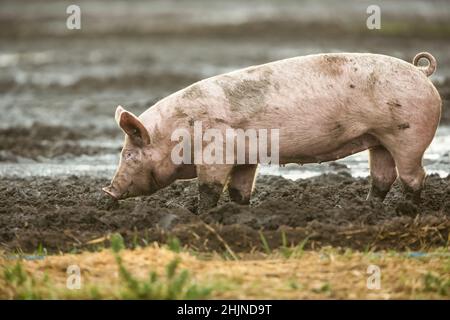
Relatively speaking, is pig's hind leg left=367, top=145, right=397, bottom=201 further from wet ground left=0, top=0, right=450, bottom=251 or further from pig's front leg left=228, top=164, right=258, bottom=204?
pig's front leg left=228, top=164, right=258, bottom=204

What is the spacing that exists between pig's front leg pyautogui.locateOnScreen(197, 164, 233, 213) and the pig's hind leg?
1.27 m

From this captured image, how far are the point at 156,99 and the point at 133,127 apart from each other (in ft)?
29.2

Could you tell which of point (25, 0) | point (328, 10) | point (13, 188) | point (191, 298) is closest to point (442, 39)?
point (328, 10)

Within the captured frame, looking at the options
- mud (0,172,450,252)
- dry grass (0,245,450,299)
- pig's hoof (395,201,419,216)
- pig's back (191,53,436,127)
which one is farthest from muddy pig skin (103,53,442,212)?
dry grass (0,245,450,299)

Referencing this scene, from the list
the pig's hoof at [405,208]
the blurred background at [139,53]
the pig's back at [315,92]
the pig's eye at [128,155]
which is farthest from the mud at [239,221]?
the blurred background at [139,53]

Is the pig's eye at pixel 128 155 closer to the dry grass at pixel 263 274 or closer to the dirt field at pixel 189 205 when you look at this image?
the dirt field at pixel 189 205

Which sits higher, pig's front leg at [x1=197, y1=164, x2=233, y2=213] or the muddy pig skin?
the muddy pig skin

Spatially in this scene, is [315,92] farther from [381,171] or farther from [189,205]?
[189,205]

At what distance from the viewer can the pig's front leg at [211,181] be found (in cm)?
807

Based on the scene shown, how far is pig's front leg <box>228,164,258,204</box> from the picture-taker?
8.46 meters

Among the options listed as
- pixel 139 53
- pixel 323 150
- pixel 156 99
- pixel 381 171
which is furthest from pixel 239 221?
pixel 139 53

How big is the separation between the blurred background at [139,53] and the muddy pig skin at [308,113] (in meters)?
3.18

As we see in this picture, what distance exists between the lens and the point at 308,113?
8.05m

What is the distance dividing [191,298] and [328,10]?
1009 inches
